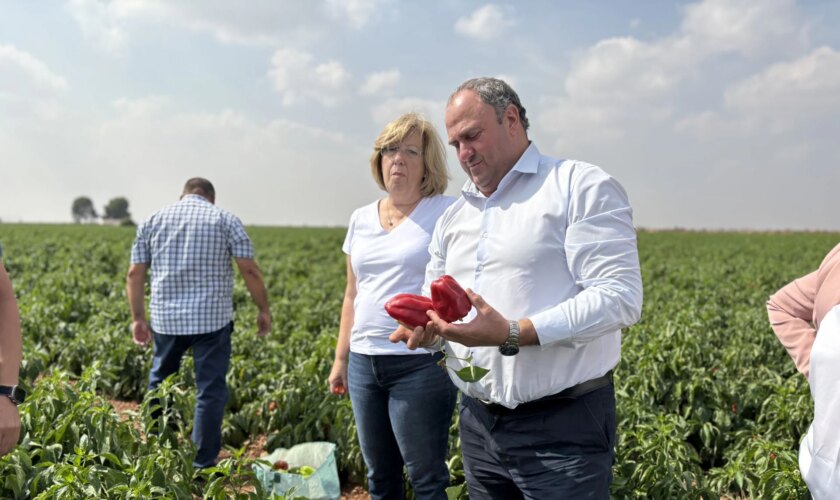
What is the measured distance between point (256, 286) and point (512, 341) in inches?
121

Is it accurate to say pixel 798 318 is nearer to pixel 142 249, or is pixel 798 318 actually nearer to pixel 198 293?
pixel 198 293

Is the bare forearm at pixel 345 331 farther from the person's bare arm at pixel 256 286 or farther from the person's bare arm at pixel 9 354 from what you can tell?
the person's bare arm at pixel 9 354

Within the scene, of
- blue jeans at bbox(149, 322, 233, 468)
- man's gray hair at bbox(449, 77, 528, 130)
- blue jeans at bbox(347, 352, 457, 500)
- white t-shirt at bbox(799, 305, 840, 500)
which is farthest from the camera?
blue jeans at bbox(149, 322, 233, 468)

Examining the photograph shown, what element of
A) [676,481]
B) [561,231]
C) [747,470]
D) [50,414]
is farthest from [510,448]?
[50,414]

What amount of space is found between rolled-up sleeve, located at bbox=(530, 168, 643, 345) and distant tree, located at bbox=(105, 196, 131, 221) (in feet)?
441

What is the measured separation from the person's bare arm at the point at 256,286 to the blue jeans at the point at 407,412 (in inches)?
69.6

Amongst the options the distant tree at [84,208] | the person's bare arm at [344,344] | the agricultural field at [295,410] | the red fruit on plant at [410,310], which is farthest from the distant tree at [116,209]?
the red fruit on plant at [410,310]

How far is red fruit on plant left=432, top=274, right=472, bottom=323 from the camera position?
2.00m

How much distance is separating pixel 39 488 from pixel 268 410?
2.40 metres

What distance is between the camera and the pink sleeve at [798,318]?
7.08 feet

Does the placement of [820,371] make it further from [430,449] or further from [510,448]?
[430,449]

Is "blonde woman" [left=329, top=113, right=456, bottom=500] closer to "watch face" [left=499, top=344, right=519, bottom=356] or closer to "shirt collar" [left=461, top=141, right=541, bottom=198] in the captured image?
"shirt collar" [left=461, top=141, right=541, bottom=198]

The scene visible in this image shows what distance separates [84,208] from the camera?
420ft

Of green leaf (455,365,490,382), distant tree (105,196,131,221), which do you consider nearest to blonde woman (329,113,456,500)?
green leaf (455,365,490,382)
